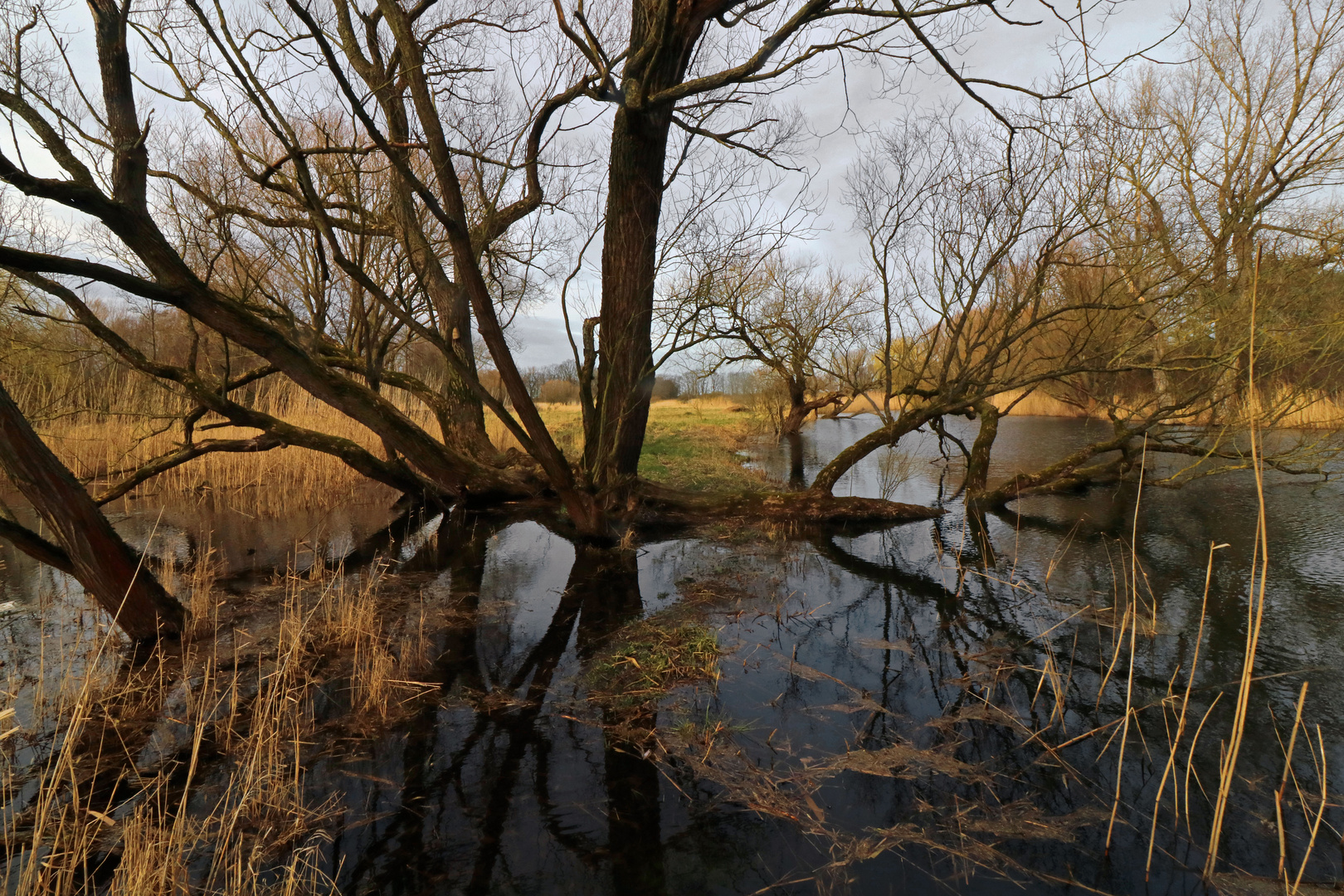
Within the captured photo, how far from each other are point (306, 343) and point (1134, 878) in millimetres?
7089

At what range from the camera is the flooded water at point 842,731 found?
264 cm

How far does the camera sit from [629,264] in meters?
7.27

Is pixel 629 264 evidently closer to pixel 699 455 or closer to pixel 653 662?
pixel 653 662

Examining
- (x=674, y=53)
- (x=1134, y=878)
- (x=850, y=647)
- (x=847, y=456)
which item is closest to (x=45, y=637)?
(x=850, y=647)

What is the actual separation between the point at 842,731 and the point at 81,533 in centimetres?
449

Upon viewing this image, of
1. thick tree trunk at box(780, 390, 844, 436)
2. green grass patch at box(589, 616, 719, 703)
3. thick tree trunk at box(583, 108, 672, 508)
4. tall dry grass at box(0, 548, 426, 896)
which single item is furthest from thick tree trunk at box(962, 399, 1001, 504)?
tall dry grass at box(0, 548, 426, 896)

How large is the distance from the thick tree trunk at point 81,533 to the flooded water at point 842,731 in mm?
1094

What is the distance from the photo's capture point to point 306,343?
6465mm

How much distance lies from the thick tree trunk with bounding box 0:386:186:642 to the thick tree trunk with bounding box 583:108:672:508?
374 cm

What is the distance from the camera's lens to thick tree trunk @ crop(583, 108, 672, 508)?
275 inches

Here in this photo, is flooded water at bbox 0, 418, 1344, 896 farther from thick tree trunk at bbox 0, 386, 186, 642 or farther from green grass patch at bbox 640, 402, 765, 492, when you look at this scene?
green grass patch at bbox 640, 402, 765, 492

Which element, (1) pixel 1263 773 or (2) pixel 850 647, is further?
(2) pixel 850 647

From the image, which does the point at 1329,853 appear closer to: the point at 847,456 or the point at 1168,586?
the point at 1168,586

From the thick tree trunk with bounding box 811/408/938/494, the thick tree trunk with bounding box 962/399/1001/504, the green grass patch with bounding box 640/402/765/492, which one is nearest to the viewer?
the thick tree trunk with bounding box 811/408/938/494
